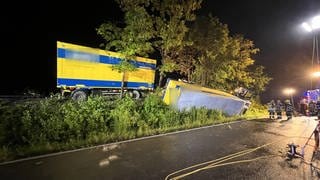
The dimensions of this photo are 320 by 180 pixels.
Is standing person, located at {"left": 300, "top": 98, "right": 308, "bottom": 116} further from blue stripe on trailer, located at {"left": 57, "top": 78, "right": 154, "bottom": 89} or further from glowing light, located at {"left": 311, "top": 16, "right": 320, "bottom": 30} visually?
blue stripe on trailer, located at {"left": 57, "top": 78, "right": 154, "bottom": 89}

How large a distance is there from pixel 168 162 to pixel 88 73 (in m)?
12.9

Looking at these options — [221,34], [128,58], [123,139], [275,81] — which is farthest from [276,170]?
[275,81]

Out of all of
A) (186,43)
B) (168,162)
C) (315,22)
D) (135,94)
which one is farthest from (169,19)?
(168,162)

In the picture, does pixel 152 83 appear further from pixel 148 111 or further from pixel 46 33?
pixel 148 111

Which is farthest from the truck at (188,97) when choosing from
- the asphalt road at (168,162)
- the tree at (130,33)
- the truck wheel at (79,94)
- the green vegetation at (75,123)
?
the truck wheel at (79,94)

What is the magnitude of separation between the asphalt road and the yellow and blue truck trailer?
8.52 meters

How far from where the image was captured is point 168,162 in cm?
859

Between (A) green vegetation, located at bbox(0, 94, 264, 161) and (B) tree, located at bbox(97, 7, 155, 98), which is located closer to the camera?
(A) green vegetation, located at bbox(0, 94, 264, 161)

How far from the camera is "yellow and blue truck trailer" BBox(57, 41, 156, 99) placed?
18.2 metres

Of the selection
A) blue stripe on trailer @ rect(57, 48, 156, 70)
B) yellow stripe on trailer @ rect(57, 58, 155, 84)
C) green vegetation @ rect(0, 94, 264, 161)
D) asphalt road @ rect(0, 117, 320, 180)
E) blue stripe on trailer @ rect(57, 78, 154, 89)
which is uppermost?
blue stripe on trailer @ rect(57, 48, 156, 70)

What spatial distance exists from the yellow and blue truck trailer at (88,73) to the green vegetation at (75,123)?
5326 mm

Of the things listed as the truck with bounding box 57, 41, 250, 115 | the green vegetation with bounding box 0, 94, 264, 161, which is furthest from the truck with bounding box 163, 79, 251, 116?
the green vegetation with bounding box 0, 94, 264, 161

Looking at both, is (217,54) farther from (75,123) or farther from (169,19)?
(75,123)

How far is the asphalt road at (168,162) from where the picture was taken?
24.5ft
